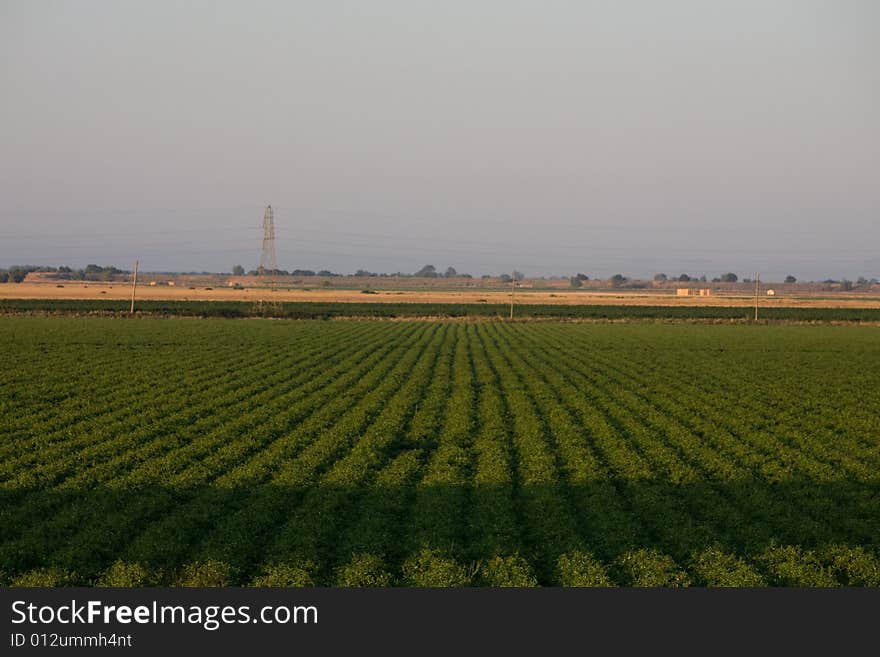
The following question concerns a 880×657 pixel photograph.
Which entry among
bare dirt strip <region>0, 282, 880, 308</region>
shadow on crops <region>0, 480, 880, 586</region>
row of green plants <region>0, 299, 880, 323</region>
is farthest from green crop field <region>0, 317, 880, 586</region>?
bare dirt strip <region>0, 282, 880, 308</region>

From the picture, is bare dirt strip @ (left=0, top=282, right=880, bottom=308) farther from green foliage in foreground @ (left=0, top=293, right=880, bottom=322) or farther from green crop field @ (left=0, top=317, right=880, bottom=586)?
green crop field @ (left=0, top=317, right=880, bottom=586)

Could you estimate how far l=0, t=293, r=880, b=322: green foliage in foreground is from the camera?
75.8 metres

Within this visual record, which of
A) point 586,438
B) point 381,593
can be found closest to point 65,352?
point 586,438

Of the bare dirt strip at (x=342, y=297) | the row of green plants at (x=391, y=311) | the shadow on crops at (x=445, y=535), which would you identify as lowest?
the shadow on crops at (x=445, y=535)

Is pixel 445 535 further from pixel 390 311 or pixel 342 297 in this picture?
pixel 342 297

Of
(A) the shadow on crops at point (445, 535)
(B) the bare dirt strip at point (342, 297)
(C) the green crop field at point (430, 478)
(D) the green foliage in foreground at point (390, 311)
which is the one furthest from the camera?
(B) the bare dirt strip at point (342, 297)

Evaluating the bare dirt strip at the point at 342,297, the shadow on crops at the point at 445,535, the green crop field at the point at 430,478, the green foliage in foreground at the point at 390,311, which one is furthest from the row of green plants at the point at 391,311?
A: the shadow on crops at the point at 445,535

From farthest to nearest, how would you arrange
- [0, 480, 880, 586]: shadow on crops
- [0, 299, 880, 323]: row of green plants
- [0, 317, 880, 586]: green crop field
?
[0, 299, 880, 323]: row of green plants, [0, 317, 880, 586]: green crop field, [0, 480, 880, 586]: shadow on crops

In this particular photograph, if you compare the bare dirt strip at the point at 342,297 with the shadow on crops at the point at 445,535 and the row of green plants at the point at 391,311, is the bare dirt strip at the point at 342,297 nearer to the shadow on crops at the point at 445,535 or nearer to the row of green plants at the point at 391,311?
the row of green plants at the point at 391,311

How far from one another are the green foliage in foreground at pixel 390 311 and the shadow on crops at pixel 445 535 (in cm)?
6542

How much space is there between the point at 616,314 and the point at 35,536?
7646cm

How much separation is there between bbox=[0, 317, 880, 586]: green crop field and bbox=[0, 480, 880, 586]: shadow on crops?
0.04 meters

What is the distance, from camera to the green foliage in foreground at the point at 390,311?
249 feet

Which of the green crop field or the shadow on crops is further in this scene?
the green crop field
